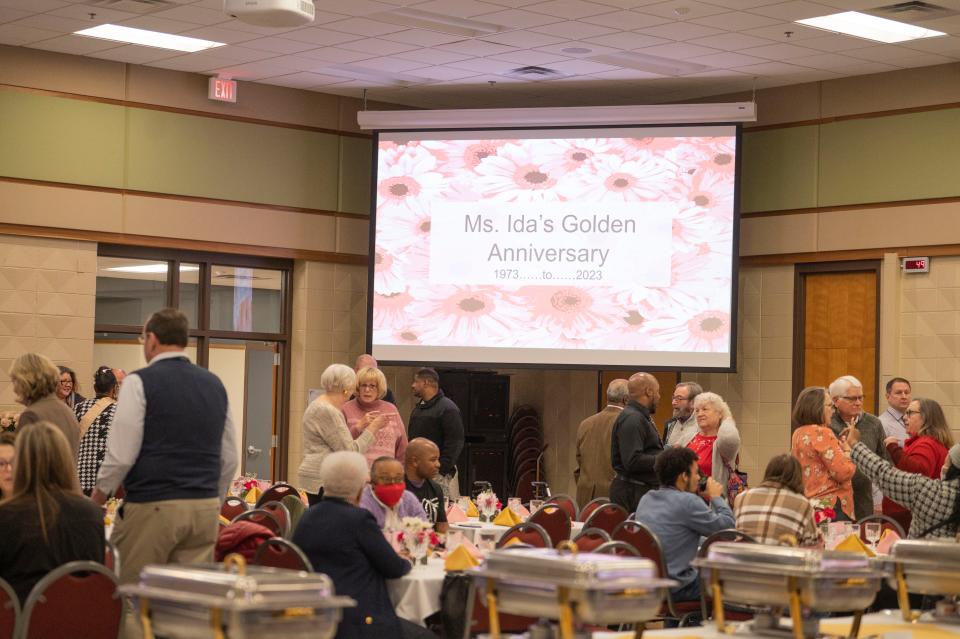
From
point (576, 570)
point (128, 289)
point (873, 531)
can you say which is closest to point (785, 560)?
point (576, 570)

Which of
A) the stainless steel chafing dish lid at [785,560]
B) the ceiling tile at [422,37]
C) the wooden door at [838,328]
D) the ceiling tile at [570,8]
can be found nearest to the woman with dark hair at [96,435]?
the ceiling tile at [422,37]

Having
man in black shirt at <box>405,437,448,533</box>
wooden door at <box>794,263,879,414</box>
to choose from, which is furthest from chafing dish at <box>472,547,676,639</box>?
wooden door at <box>794,263,879,414</box>

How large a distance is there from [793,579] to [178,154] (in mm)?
8647

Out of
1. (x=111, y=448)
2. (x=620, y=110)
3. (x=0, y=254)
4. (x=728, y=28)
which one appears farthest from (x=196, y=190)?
(x=111, y=448)

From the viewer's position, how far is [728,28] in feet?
32.7

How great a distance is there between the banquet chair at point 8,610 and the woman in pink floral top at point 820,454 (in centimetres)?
435

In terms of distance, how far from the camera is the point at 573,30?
10172 mm

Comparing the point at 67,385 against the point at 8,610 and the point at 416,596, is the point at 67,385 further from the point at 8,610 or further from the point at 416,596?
the point at 8,610

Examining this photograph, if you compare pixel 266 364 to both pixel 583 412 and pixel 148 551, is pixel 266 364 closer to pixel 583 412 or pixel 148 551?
pixel 583 412

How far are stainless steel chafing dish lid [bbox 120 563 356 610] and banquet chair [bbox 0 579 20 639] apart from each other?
1084 millimetres

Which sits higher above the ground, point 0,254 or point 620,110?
point 620,110

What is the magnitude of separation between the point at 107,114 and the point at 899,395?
254 inches

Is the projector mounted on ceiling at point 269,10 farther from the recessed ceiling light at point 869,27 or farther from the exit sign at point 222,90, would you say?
the exit sign at point 222,90

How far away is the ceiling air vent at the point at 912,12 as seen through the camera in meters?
9.28
